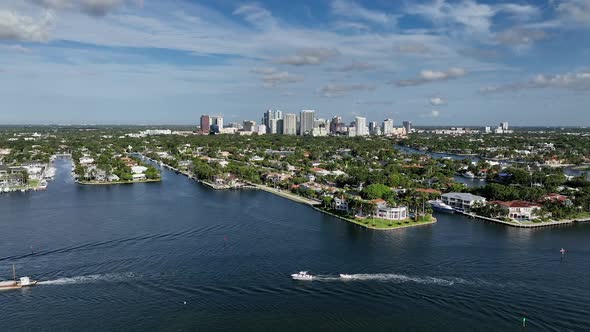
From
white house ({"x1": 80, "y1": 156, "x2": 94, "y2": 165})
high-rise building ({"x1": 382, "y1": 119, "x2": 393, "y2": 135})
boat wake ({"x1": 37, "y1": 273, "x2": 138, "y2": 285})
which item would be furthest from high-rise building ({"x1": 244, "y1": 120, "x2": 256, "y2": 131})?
boat wake ({"x1": 37, "y1": 273, "x2": 138, "y2": 285})

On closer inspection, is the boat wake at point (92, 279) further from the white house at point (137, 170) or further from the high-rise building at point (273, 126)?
the high-rise building at point (273, 126)

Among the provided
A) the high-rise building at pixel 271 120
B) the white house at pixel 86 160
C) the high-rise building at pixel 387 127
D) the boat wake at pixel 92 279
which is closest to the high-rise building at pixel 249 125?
the high-rise building at pixel 271 120

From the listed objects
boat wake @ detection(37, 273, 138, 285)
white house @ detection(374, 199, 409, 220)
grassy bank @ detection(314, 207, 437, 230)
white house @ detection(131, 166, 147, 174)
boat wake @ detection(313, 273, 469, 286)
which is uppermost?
white house @ detection(131, 166, 147, 174)

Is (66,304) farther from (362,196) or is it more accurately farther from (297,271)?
(362,196)

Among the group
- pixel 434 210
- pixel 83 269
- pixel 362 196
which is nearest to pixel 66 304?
pixel 83 269

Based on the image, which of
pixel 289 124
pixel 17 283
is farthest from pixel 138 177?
pixel 289 124

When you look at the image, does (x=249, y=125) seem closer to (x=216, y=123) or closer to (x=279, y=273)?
(x=216, y=123)

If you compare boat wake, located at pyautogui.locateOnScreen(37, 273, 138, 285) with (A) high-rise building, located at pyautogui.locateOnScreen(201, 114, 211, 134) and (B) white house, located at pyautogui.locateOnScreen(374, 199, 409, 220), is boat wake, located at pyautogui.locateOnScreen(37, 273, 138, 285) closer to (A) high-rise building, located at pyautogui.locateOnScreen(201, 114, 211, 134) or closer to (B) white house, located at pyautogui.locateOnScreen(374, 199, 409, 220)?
(B) white house, located at pyautogui.locateOnScreen(374, 199, 409, 220)
